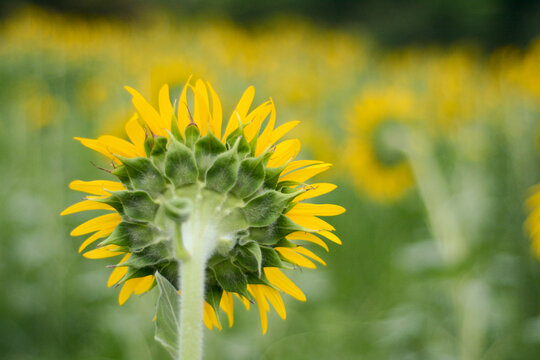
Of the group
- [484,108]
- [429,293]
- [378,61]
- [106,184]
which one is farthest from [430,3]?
[106,184]

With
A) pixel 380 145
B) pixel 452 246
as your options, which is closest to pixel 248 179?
pixel 452 246

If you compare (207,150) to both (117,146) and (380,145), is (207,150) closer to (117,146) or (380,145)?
(117,146)

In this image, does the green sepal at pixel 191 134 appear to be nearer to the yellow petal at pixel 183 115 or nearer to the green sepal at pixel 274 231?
the yellow petal at pixel 183 115

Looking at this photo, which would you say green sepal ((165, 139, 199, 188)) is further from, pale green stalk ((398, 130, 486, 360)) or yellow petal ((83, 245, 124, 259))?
pale green stalk ((398, 130, 486, 360))

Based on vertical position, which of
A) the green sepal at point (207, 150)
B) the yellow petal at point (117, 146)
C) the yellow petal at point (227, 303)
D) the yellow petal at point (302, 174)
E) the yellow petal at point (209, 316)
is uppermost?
the yellow petal at point (117, 146)

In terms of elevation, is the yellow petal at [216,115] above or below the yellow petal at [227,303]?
above

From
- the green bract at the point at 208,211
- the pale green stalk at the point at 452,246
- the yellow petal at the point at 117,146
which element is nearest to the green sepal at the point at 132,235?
the green bract at the point at 208,211
